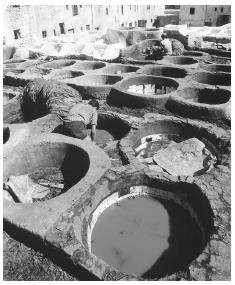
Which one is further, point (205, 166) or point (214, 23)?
point (214, 23)

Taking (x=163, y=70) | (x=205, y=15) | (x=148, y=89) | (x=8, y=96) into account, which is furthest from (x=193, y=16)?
(x=8, y=96)

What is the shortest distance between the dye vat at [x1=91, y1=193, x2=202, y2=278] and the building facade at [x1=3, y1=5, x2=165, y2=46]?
743 inches

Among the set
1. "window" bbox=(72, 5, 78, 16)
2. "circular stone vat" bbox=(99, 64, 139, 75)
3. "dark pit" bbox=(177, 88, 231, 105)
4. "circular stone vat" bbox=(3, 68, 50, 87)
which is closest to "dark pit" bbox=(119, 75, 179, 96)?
"dark pit" bbox=(177, 88, 231, 105)

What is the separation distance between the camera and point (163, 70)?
12.2 m

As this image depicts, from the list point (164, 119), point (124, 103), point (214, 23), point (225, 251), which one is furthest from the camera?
point (214, 23)

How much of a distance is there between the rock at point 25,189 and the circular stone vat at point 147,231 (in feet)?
4.52

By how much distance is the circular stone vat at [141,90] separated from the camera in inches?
341

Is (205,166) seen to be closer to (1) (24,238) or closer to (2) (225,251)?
(2) (225,251)

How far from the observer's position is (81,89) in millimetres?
10125

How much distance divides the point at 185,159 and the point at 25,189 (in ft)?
11.6

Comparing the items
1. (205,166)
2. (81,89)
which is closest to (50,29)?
(81,89)

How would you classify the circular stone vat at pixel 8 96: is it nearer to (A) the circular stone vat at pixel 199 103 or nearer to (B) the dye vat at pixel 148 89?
(B) the dye vat at pixel 148 89

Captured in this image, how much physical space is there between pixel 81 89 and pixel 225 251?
767 cm

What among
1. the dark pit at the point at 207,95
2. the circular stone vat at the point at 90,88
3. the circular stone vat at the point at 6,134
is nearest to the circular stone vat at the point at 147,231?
the circular stone vat at the point at 6,134
